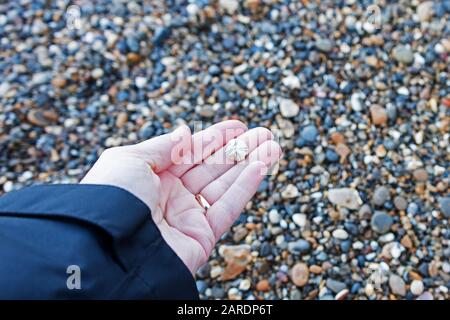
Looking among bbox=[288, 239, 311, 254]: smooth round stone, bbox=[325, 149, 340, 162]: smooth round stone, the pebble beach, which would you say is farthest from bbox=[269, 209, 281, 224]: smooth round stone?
bbox=[325, 149, 340, 162]: smooth round stone

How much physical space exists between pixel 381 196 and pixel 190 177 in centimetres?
91

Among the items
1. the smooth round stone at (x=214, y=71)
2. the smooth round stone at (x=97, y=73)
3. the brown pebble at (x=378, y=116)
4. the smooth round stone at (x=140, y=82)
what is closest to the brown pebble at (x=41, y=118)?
the smooth round stone at (x=97, y=73)

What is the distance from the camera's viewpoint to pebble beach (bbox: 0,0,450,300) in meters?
2.16

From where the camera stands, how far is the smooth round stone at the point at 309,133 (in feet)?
8.07

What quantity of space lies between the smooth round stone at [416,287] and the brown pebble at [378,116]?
786 mm

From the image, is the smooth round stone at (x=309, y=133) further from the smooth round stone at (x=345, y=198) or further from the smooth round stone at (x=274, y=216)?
the smooth round stone at (x=274, y=216)

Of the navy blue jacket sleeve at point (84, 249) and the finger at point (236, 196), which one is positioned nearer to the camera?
the navy blue jacket sleeve at point (84, 249)

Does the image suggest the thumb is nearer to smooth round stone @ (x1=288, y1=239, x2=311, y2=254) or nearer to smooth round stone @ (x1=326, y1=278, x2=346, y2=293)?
smooth round stone @ (x1=288, y1=239, x2=311, y2=254)

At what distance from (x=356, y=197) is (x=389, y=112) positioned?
0.51 metres

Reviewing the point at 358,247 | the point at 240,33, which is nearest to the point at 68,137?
the point at 240,33

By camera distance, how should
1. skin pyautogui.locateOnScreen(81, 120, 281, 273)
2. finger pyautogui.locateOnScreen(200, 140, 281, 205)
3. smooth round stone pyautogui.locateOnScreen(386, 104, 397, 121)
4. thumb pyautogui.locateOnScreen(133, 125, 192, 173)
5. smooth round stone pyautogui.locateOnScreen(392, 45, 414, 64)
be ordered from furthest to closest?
smooth round stone pyautogui.locateOnScreen(392, 45, 414, 64) < smooth round stone pyautogui.locateOnScreen(386, 104, 397, 121) < finger pyautogui.locateOnScreen(200, 140, 281, 205) < thumb pyautogui.locateOnScreen(133, 125, 192, 173) < skin pyautogui.locateOnScreen(81, 120, 281, 273)

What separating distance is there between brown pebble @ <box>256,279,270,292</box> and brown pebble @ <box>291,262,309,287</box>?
0.11m

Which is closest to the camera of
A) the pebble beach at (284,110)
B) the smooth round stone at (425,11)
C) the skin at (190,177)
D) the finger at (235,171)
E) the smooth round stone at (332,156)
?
the skin at (190,177)
